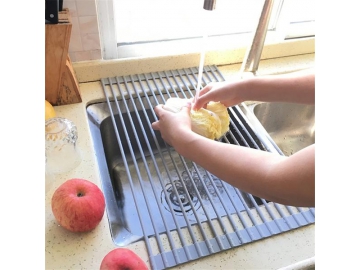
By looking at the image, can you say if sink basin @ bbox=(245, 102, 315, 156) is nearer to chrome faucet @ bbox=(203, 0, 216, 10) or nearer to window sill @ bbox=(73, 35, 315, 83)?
window sill @ bbox=(73, 35, 315, 83)

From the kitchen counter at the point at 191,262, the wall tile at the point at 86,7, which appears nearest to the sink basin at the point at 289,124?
the kitchen counter at the point at 191,262

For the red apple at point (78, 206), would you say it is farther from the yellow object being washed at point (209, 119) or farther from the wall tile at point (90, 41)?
the wall tile at point (90, 41)

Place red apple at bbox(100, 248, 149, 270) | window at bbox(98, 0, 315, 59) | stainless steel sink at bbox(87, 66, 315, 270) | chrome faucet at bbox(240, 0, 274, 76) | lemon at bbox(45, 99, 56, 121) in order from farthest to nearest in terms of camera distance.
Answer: window at bbox(98, 0, 315, 59)
chrome faucet at bbox(240, 0, 274, 76)
lemon at bbox(45, 99, 56, 121)
stainless steel sink at bbox(87, 66, 315, 270)
red apple at bbox(100, 248, 149, 270)

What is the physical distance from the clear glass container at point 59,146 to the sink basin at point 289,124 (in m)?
0.60

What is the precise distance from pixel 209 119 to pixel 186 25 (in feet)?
1.45

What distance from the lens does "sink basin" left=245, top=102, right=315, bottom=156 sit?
106cm

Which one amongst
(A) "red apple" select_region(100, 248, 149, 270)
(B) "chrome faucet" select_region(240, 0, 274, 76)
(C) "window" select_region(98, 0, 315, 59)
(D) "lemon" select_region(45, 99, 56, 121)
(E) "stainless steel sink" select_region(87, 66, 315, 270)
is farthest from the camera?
(C) "window" select_region(98, 0, 315, 59)

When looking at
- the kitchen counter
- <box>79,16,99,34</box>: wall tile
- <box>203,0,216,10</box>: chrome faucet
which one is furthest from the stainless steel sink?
<box>203,0,216,10</box>: chrome faucet

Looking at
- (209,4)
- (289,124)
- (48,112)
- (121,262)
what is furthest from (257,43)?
(121,262)

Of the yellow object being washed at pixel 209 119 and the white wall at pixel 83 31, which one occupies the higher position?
the white wall at pixel 83 31

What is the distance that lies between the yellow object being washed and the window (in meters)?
0.28

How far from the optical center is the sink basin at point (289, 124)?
1057mm
